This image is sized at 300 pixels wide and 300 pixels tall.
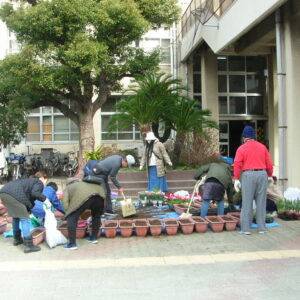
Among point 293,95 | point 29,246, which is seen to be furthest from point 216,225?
point 293,95

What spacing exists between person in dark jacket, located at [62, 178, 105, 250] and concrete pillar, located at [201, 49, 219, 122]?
1168 centimetres

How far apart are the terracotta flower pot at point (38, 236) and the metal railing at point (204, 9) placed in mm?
9296

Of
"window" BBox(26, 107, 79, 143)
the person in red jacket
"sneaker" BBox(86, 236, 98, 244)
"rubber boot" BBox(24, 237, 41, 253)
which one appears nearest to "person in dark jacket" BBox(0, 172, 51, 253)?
"rubber boot" BBox(24, 237, 41, 253)

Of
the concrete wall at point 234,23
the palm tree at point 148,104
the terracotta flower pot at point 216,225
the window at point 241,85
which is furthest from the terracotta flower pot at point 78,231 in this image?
the window at point 241,85

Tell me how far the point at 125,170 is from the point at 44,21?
5.07 meters

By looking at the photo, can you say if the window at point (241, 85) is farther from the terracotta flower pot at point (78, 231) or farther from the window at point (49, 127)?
the terracotta flower pot at point (78, 231)

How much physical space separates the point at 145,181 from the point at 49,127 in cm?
1118

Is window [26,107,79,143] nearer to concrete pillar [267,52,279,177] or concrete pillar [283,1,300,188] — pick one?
concrete pillar [267,52,279,177]

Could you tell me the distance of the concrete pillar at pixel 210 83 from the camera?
56.3 ft

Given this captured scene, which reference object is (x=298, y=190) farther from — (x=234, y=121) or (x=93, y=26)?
(x=234, y=121)

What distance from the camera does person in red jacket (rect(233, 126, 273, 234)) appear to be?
21.9ft

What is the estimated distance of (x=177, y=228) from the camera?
6.89 metres

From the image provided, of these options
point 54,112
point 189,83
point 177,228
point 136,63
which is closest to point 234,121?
point 189,83

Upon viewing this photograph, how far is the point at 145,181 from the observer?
11.3 metres
